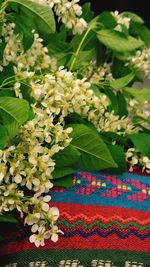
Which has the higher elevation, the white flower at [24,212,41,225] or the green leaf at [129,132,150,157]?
the green leaf at [129,132,150,157]

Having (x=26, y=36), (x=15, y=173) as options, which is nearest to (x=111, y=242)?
(x=15, y=173)

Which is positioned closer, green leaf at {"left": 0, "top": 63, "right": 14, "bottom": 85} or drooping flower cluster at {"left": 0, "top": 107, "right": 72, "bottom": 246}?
drooping flower cluster at {"left": 0, "top": 107, "right": 72, "bottom": 246}

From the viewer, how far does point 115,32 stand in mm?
999

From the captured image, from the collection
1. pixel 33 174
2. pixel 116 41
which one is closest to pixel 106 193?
pixel 33 174

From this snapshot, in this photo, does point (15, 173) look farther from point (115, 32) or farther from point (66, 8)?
point (115, 32)

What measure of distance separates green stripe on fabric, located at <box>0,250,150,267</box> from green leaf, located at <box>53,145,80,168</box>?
125 mm

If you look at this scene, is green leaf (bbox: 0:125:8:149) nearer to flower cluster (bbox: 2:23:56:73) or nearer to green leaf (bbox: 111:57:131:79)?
flower cluster (bbox: 2:23:56:73)

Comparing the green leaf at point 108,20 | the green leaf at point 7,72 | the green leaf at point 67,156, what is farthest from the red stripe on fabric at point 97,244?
the green leaf at point 108,20

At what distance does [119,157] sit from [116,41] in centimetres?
28

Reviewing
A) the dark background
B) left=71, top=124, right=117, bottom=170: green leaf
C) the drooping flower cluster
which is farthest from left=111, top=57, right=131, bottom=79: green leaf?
the dark background

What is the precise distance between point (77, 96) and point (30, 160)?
0.11 metres

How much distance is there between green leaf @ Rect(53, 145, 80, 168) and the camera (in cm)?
73

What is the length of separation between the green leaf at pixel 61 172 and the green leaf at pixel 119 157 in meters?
0.08

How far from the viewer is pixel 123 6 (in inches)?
78.5
